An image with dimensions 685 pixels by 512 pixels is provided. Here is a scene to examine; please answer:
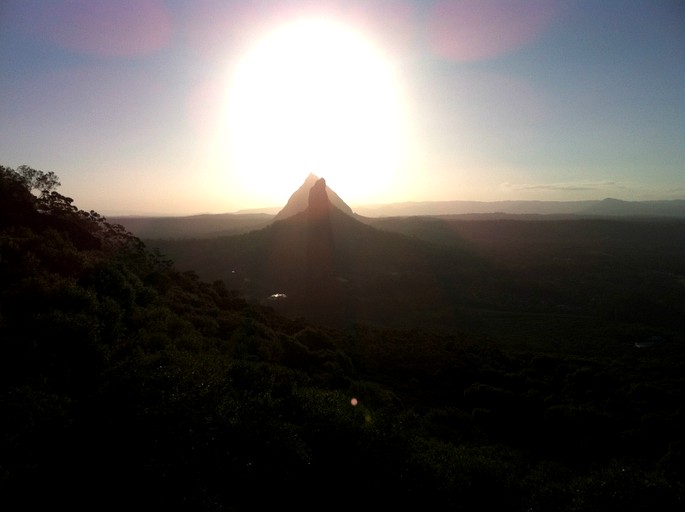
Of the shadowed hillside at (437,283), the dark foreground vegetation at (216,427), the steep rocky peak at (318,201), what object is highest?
the steep rocky peak at (318,201)

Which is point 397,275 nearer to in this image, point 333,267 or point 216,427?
point 333,267

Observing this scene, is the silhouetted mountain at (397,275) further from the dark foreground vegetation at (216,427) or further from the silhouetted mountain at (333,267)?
the dark foreground vegetation at (216,427)

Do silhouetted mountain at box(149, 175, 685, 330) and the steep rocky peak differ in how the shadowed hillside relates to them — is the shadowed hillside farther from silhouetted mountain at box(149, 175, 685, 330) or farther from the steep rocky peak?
the steep rocky peak

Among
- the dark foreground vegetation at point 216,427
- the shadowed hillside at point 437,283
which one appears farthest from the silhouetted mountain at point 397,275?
the dark foreground vegetation at point 216,427

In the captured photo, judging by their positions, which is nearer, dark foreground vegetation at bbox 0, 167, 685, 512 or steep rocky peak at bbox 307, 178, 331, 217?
dark foreground vegetation at bbox 0, 167, 685, 512

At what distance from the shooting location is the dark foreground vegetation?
10531 mm

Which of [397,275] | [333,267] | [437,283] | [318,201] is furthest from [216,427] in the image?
[318,201]

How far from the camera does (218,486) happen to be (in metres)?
10.4

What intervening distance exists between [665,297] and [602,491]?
12036cm

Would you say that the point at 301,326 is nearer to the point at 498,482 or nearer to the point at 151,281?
the point at 151,281

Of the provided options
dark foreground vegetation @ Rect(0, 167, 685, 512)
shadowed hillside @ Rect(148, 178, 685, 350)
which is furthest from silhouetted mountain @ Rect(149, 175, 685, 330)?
dark foreground vegetation @ Rect(0, 167, 685, 512)

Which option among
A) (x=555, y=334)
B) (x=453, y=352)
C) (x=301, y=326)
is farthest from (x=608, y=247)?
(x=301, y=326)

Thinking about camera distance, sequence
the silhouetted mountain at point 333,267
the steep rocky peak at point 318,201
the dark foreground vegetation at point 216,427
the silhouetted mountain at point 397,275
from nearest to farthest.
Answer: the dark foreground vegetation at point 216,427 → the silhouetted mountain at point 333,267 → the silhouetted mountain at point 397,275 → the steep rocky peak at point 318,201

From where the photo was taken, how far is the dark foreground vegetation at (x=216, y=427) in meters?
10.5
